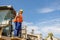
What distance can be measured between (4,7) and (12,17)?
0.63 m

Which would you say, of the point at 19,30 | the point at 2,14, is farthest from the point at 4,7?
the point at 19,30

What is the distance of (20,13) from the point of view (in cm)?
916

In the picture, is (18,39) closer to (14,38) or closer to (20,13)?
(14,38)

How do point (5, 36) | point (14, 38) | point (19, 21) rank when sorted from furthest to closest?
1. point (19, 21)
2. point (14, 38)
3. point (5, 36)

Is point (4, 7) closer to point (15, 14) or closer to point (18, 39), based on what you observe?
point (15, 14)

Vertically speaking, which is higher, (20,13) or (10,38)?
(20,13)

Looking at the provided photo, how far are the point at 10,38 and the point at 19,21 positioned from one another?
134cm

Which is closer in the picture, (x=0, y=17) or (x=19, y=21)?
(x=0, y=17)

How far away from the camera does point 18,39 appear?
850 centimetres

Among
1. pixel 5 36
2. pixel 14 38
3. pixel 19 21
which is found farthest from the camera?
pixel 19 21

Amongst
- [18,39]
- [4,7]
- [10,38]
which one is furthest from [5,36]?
[4,7]

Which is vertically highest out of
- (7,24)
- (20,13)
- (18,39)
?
(20,13)

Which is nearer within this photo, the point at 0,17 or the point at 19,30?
the point at 0,17

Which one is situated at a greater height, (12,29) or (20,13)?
(20,13)
